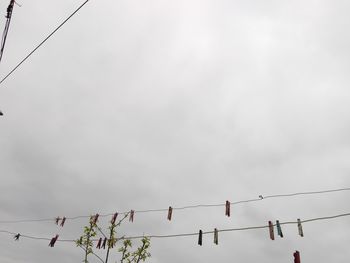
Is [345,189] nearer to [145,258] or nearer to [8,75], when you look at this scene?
[8,75]

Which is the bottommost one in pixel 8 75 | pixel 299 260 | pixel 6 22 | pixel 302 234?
pixel 299 260

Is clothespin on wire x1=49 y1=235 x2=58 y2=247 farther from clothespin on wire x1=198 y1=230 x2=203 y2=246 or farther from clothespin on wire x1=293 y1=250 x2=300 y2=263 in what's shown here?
clothespin on wire x1=293 y1=250 x2=300 y2=263

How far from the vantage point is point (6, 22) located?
10242 mm

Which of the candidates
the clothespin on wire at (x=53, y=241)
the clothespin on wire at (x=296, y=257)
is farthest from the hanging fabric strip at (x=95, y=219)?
the clothespin on wire at (x=296, y=257)

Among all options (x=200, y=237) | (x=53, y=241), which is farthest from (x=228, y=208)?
(x=53, y=241)

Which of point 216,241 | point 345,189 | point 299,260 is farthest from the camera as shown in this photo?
point 216,241

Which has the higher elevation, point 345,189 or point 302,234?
point 345,189

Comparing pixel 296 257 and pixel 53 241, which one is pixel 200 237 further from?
pixel 53 241

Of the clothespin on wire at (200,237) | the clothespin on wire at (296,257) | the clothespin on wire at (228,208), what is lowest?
the clothespin on wire at (296,257)

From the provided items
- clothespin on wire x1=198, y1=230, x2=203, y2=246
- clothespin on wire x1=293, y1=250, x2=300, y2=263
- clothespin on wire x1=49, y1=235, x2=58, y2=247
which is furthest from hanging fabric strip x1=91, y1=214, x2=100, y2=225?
clothespin on wire x1=293, y1=250, x2=300, y2=263

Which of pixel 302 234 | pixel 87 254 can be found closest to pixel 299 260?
pixel 302 234

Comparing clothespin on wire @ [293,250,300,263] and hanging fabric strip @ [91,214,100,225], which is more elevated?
hanging fabric strip @ [91,214,100,225]

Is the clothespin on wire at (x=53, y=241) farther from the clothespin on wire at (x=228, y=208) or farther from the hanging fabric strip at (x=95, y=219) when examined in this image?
the clothespin on wire at (x=228, y=208)

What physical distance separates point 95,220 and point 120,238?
7.23 feet
